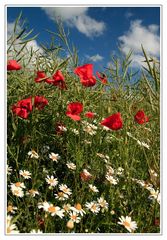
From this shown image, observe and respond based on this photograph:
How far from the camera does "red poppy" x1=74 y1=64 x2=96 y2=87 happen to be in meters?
2.05

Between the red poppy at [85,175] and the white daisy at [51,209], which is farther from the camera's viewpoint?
the red poppy at [85,175]

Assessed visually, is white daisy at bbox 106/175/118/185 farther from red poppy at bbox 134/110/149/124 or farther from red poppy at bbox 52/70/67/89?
red poppy at bbox 52/70/67/89

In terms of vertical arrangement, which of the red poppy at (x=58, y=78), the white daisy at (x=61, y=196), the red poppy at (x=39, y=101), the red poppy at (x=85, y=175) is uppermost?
the red poppy at (x=58, y=78)

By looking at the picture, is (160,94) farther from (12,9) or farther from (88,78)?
Answer: (12,9)

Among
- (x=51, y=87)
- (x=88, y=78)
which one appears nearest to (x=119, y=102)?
(x=88, y=78)

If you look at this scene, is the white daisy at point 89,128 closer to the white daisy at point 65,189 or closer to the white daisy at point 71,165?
the white daisy at point 71,165

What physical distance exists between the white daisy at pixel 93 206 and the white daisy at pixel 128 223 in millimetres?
118

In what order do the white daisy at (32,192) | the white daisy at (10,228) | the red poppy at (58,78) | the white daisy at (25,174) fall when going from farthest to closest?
the red poppy at (58,78) → the white daisy at (25,174) → the white daisy at (32,192) → the white daisy at (10,228)

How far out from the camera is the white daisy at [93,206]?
70.2 inches

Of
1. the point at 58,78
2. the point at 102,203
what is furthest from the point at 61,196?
the point at 58,78

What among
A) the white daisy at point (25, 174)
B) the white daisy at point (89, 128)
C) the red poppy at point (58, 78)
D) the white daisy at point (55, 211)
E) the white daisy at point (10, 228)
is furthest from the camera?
the white daisy at point (89, 128)

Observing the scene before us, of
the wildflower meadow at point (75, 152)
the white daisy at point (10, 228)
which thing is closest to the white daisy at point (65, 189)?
the wildflower meadow at point (75, 152)

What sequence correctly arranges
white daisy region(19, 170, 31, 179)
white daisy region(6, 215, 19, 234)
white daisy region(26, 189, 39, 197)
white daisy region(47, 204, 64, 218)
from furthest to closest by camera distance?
white daisy region(19, 170, 31, 179) < white daisy region(26, 189, 39, 197) < white daisy region(47, 204, 64, 218) < white daisy region(6, 215, 19, 234)

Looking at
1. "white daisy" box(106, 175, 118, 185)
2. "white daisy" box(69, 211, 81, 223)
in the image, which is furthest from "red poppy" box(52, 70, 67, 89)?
"white daisy" box(69, 211, 81, 223)
